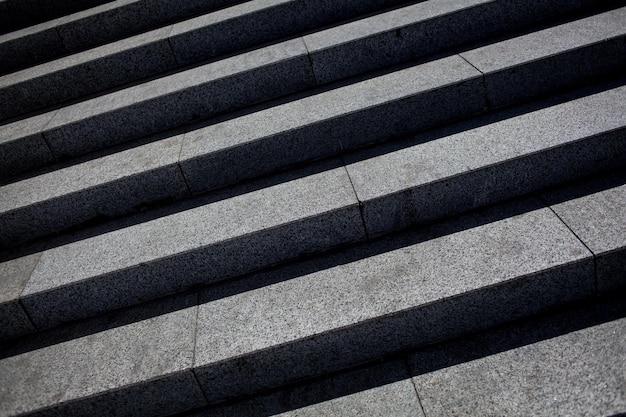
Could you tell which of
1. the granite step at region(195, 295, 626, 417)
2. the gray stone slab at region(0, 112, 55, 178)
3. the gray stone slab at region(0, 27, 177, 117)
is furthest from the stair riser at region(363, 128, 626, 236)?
the gray stone slab at region(0, 112, 55, 178)

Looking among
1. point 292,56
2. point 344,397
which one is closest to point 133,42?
point 292,56

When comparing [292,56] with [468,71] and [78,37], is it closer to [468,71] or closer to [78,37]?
[468,71]

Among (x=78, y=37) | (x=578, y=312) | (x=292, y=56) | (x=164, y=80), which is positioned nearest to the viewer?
(x=578, y=312)

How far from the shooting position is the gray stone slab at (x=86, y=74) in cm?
466

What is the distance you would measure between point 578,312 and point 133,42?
460 centimetres

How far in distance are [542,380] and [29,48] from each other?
5.60m

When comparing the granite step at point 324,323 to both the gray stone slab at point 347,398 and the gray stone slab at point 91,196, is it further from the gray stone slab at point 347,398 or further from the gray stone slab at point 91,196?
the gray stone slab at point 91,196

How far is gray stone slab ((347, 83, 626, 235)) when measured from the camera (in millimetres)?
3328

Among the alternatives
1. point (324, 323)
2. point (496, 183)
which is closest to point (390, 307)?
point (324, 323)

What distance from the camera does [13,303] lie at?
10.9ft

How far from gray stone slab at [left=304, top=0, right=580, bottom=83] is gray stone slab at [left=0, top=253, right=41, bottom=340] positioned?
2890 millimetres

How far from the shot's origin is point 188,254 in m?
3.34

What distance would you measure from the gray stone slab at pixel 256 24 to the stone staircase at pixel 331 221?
22 millimetres

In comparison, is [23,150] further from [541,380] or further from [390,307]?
[541,380]
